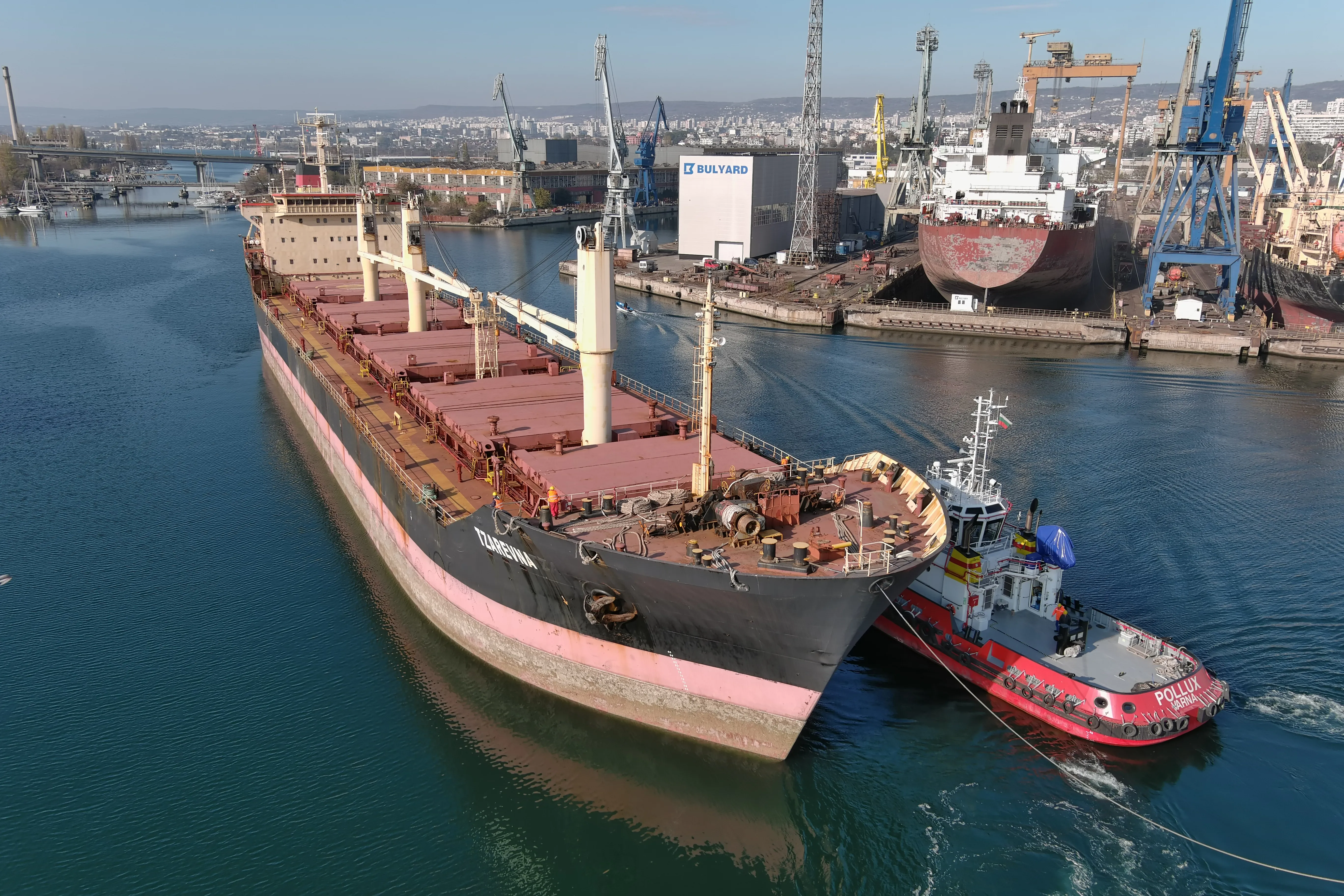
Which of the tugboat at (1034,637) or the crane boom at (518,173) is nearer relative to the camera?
the tugboat at (1034,637)

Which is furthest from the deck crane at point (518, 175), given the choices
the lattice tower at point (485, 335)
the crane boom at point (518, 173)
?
the lattice tower at point (485, 335)

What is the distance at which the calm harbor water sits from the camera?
1320 cm

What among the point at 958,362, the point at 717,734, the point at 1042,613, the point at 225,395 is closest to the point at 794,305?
Result: the point at 958,362

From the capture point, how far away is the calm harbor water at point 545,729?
520 inches

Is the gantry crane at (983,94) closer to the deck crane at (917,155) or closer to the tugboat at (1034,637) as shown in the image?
the deck crane at (917,155)

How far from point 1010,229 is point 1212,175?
36.4 ft

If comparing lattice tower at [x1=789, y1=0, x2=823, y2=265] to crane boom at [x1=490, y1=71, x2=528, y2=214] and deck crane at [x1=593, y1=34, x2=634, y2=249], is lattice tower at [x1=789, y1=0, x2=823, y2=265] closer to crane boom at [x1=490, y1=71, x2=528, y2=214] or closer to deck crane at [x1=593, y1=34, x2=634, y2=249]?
deck crane at [x1=593, y1=34, x2=634, y2=249]

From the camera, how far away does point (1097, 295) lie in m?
55.0

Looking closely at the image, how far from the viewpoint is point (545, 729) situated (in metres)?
16.1

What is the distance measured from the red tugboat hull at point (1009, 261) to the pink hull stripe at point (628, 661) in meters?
37.7

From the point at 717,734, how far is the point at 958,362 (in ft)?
101

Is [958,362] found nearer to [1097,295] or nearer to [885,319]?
[885,319]

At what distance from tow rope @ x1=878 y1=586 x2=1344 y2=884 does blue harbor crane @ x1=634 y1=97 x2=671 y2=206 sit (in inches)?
3390

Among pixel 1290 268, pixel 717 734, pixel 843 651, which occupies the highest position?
pixel 1290 268
